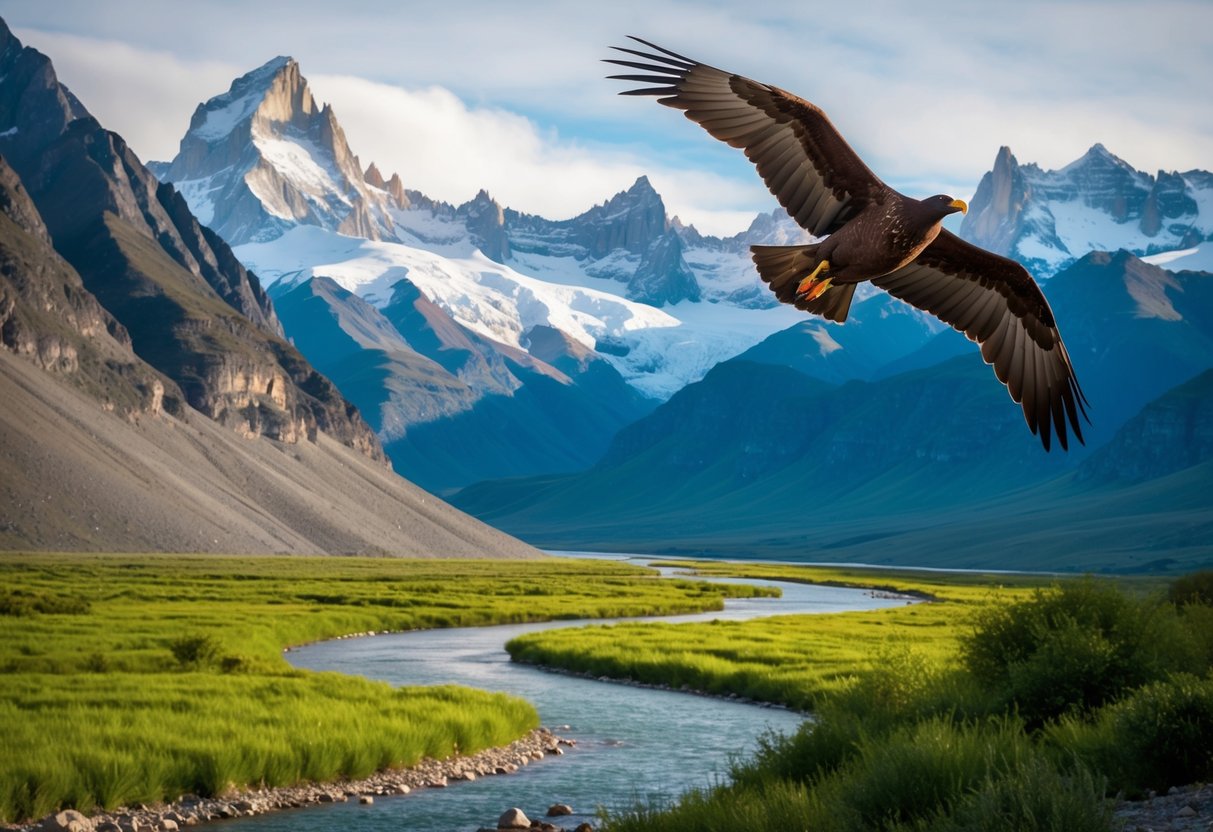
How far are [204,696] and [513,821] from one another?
1534cm

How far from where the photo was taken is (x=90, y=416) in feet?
Answer: 611

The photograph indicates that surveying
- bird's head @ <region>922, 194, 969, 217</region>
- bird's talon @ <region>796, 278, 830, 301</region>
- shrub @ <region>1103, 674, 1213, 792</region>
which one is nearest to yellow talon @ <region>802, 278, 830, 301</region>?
bird's talon @ <region>796, 278, 830, 301</region>

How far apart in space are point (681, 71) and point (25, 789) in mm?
21705

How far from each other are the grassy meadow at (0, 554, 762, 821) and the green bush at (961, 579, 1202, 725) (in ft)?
47.0

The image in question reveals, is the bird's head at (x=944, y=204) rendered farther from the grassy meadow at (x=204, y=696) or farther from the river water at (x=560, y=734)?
the grassy meadow at (x=204, y=696)

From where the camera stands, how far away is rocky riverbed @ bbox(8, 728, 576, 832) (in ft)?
91.7

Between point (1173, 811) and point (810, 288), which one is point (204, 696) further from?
point (810, 288)

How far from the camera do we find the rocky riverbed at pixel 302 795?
27938 mm

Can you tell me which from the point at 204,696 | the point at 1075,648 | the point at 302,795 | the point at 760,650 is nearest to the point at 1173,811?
the point at 1075,648

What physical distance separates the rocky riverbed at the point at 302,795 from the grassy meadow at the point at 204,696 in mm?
423

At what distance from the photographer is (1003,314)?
16.2 metres

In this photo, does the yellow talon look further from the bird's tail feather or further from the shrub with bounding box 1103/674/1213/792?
the shrub with bounding box 1103/674/1213/792

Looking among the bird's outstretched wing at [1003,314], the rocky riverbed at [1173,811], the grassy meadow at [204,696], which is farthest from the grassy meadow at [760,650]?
the bird's outstretched wing at [1003,314]

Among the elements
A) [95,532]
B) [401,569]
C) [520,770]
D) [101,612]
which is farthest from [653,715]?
[95,532]
